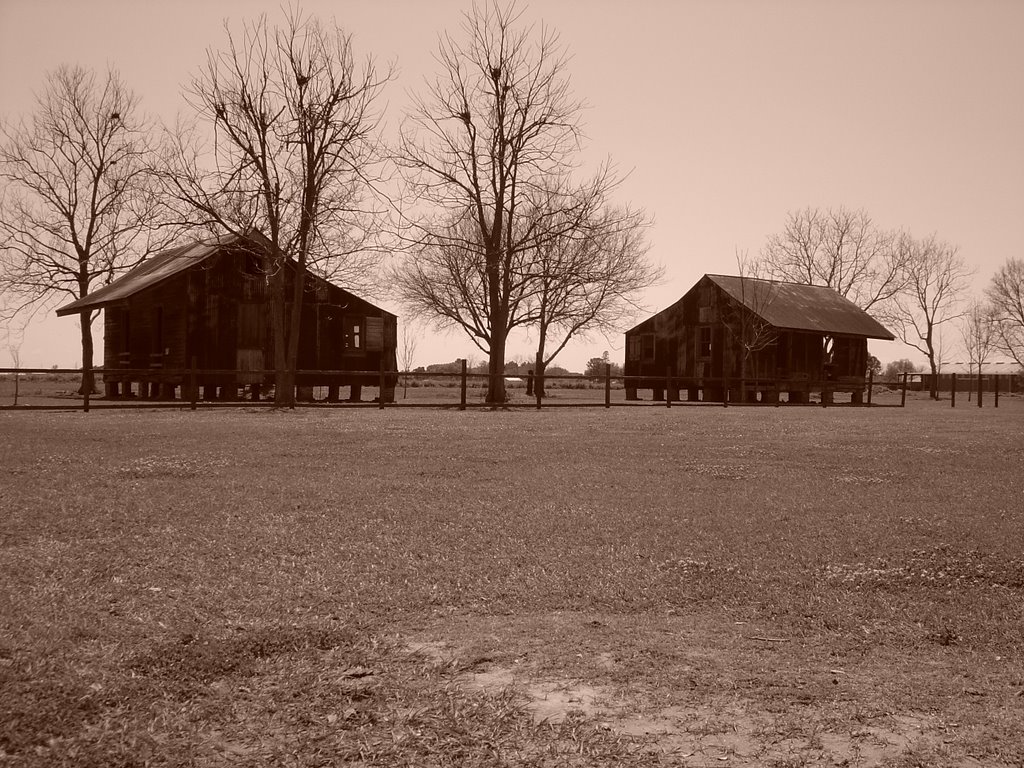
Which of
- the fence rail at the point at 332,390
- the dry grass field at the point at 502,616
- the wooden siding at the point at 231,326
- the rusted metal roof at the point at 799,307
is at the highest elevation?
the rusted metal roof at the point at 799,307

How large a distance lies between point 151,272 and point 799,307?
33390 millimetres

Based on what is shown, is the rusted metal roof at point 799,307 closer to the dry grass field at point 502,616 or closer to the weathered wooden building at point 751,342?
the weathered wooden building at point 751,342

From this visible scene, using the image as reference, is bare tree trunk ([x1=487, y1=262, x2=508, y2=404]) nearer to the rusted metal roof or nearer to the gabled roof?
the gabled roof

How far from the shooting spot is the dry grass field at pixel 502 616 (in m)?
3.56

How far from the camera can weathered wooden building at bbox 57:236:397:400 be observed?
112ft

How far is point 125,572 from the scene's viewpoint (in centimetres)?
609

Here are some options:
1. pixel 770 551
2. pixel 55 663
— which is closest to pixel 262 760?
pixel 55 663

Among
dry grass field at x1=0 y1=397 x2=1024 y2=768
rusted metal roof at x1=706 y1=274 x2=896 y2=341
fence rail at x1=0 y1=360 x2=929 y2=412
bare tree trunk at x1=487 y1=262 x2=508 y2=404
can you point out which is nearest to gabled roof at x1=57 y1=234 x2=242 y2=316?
fence rail at x1=0 y1=360 x2=929 y2=412

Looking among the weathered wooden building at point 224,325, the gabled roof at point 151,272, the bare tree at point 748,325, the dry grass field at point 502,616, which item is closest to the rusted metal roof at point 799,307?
the bare tree at point 748,325

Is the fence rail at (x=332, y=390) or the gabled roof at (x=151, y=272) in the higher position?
the gabled roof at (x=151, y=272)

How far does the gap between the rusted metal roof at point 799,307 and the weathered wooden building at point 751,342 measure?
7cm

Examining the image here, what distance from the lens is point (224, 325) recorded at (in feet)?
113

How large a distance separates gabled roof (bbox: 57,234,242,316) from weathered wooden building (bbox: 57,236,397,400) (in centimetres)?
9

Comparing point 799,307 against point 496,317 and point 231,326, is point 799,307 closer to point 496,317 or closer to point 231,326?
point 496,317
